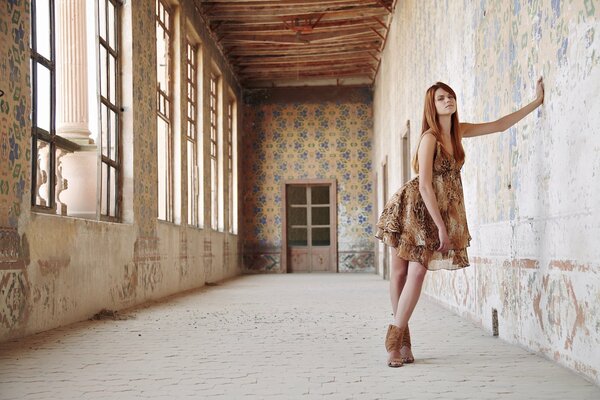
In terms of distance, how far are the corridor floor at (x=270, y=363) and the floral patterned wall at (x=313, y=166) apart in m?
10.5

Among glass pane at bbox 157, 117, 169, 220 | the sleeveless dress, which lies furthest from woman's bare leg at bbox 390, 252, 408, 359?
glass pane at bbox 157, 117, 169, 220

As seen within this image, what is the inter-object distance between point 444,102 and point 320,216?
16.4m

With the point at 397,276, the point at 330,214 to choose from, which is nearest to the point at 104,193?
the point at 397,276

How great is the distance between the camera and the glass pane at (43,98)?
526cm

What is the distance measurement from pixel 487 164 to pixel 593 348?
2.17 meters

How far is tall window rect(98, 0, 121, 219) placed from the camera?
272 inches

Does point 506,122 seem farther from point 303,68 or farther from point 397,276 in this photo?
point 303,68

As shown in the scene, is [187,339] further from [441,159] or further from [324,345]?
[441,159]

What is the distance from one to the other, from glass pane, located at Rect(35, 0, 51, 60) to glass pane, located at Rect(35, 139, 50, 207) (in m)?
0.71

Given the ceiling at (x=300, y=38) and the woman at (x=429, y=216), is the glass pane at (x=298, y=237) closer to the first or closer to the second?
the ceiling at (x=300, y=38)

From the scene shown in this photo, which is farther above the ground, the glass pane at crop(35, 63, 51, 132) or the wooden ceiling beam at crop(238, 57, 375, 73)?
the wooden ceiling beam at crop(238, 57, 375, 73)

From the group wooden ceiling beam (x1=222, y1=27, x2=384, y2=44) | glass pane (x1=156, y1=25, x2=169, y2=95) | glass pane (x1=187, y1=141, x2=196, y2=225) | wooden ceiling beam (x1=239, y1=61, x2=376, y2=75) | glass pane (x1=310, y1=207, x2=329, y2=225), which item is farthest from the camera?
glass pane (x1=310, y1=207, x2=329, y2=225)

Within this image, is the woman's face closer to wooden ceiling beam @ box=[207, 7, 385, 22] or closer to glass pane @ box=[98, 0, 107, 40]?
glass pane @ box=[98, 0, 107, 40]

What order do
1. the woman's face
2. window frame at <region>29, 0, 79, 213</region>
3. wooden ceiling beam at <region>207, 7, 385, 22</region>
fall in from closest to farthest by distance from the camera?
the woman's face → window frame at <region>29, 0, 79, 213</region> → wooden ceiling beam at <region>207, 7, 385, 22</region>
